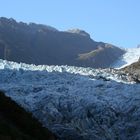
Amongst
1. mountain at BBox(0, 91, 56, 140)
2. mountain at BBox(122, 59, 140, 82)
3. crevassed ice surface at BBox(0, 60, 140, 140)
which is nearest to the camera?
mountain at BBox(0, 91, 56, 140)

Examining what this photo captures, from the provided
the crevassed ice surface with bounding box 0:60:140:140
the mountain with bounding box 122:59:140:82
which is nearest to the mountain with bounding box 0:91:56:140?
the crevassed ice surface with bounding box 0:60:140:140

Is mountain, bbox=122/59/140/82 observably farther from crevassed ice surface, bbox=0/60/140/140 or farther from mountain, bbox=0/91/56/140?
mountain, bbox=0/91/56/140

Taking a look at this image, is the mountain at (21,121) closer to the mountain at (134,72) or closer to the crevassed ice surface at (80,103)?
the crevassed ice surface at (80,103)

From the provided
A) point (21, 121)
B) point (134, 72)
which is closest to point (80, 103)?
point (21, 121)

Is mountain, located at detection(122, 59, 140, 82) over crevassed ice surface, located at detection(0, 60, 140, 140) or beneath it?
over

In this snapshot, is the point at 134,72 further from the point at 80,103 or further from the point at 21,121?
the point at 21,121

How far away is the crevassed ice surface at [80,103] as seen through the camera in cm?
2975

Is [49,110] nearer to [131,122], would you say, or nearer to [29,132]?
[131,122]

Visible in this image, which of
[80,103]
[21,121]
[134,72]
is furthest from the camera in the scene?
[134,72]

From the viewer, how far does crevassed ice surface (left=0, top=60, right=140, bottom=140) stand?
97.6 ft

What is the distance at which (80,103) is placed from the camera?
104ft

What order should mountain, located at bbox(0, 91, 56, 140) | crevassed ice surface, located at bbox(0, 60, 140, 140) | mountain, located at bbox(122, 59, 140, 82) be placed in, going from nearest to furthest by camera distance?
mountain, located at bbox(0, 91, 56, 140), crevassed ice surface, located at bbox(0, 60, 140, 140), mountain, located at bbox(122, 59, 140, 82)

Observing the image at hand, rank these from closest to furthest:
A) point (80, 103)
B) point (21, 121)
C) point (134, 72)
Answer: point (21, 121) < point (80, 103) < point (134, 72)

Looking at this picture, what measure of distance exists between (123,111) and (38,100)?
4.79 metres
